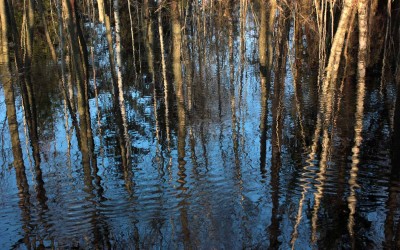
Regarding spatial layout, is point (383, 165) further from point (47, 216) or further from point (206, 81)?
point (206, 81)

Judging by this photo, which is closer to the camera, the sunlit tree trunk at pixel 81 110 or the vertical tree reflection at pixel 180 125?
the vertical tree reflection at pixel 180 125

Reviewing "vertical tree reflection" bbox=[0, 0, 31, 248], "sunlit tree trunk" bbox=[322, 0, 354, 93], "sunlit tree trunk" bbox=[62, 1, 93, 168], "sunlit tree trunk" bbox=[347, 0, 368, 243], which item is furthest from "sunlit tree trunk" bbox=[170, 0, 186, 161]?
"sunlit tree trunk" bbox=[322, 0, 354, 93]

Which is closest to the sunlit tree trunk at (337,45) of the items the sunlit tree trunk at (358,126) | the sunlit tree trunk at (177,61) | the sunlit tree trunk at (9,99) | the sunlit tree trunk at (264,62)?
the sunlit tree trunk at (358,126)

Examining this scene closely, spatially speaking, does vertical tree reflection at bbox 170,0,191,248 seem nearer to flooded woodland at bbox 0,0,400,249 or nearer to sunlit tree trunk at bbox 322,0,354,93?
flooded woodland at bbox 0,0,400,249

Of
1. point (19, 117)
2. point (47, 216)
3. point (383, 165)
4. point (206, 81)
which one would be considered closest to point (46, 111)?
point (19, 117)

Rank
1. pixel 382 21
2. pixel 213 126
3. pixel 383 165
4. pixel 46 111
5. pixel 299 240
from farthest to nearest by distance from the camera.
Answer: pixel 382 21, pixel 46 111, pixel 213 126, pixel 383 165, pixel 299 240

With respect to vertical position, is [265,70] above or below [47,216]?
above

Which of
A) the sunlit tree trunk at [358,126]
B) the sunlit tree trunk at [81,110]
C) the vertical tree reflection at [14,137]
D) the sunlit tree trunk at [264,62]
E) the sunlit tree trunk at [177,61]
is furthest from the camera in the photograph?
the sunlit tree trunk at [177,61]

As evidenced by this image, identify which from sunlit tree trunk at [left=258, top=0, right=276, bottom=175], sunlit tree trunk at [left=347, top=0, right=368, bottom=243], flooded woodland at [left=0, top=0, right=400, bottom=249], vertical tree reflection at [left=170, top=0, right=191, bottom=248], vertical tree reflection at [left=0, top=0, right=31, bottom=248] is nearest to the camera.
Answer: flooded woodland at [left=0, top=0, right=400, bottom=249]

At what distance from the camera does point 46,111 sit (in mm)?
11641

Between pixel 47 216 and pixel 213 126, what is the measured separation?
4586 millimetres

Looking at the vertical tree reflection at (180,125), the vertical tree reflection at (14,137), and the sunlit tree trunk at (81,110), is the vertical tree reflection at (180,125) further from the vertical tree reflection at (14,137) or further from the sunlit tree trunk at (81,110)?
the vertical tree reflection at (14,137)

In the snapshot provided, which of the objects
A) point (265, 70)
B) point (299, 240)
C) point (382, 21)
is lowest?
point (299, 240)

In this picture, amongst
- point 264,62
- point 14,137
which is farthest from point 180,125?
point 14,137
